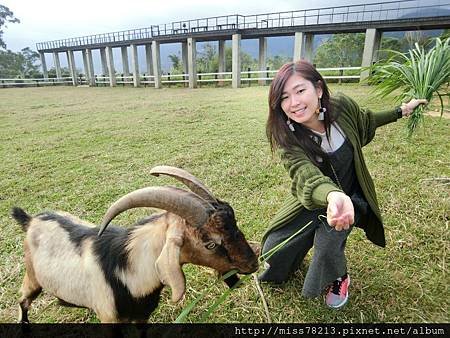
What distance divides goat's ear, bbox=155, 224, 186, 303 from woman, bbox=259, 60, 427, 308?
0.85m

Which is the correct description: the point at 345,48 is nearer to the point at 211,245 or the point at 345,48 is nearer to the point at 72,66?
the point at 72,66

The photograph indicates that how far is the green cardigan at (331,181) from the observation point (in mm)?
1916

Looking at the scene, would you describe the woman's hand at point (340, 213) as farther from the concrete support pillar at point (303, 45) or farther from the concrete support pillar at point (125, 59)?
A: the concrete support pillar at point (125, 59)

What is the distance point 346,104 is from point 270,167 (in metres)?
2.81

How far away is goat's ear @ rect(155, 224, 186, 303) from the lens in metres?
1.61

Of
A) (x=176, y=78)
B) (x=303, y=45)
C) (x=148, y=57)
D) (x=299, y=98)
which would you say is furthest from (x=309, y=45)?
(x=299, y=98)

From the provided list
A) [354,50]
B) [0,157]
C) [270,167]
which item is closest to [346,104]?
[270,167]

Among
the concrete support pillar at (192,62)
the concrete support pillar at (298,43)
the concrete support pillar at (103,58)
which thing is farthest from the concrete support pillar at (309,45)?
the concrete support pillar at (103,58)

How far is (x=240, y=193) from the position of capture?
4129 millimetres

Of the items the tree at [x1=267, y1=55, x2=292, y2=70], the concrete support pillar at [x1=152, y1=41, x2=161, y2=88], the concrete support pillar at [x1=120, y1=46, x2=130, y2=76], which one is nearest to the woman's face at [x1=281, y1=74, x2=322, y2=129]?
the concrete support pillar at [x1=152, y1=41, x2=161, y2=88]

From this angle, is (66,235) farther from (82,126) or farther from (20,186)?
(82,126)

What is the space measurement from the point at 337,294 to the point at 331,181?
3.15ft

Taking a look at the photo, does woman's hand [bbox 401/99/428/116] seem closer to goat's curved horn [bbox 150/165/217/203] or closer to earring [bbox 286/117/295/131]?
earring [bbox 286/117/295/131]

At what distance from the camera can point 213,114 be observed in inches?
412
